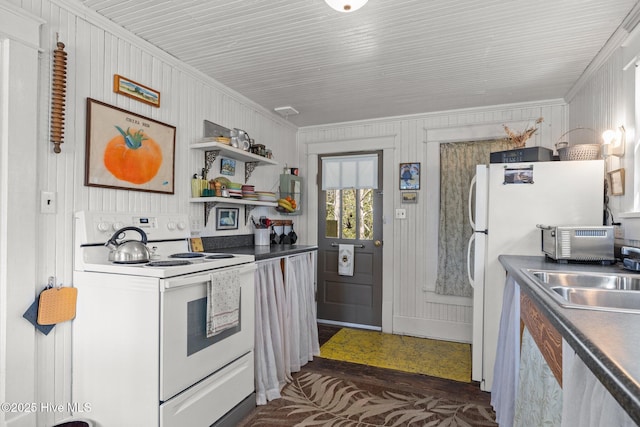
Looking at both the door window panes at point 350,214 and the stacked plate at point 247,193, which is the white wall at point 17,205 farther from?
the door window panes at point 350,214

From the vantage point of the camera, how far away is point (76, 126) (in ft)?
6.30

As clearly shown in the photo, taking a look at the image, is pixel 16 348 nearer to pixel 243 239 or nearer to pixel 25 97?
pixel 25 97

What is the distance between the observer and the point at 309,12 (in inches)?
77.0

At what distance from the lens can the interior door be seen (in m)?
4.04

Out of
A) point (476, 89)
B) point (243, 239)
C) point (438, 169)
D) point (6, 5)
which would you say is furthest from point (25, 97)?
point (438, 169)

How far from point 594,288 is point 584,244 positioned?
2.34 feet

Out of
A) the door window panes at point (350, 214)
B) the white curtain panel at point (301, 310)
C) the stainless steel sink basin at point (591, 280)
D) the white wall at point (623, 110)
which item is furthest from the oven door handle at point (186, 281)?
the door window panes at point (350, 214)

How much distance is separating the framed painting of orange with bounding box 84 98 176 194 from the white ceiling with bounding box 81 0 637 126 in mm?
542

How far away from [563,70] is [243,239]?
2938 mm

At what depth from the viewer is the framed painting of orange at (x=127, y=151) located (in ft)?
6.56

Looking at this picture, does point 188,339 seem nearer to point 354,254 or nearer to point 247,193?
point 247,193

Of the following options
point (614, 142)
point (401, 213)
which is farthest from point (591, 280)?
point (401, 213)

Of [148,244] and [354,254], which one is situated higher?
[148,244]

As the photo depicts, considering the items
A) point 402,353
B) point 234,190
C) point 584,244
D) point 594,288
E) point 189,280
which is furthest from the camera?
point 402,353
